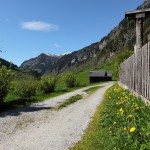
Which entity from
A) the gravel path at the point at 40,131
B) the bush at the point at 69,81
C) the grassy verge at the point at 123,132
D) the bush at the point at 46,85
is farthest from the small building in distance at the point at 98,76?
the grassy verge at the point at 123,132

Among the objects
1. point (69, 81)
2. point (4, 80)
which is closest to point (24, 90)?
point (4, 80)

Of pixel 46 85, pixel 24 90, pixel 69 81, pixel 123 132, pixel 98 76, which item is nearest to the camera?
pixel 123 132

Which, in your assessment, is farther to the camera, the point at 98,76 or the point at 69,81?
the point at 98,76

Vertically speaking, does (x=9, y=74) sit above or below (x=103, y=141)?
above

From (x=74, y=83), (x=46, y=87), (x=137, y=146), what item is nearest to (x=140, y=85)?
(x=137, y=146)

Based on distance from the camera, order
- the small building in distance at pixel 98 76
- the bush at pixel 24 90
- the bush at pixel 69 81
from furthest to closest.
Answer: the small building in distance at pixel 98 76
the bush at pixel 69 81
the bush at pixel 24 90

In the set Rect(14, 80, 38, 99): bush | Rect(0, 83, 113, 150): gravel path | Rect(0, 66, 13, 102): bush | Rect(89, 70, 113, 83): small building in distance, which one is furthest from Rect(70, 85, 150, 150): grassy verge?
Rect(89, 70, 113, 83): small building in distance

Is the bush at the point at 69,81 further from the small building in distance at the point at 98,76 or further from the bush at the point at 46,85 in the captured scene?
the small building in distance at the point at 98,76

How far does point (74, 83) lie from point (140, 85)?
49.2 metres

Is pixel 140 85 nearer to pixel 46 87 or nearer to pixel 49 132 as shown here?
pixel 49 132

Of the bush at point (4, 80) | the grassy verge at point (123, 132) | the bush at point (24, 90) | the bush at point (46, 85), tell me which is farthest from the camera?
the bush at point (46, 85)

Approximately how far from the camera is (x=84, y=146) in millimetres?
9836

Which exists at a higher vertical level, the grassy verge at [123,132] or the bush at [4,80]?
the bush at [4,80]

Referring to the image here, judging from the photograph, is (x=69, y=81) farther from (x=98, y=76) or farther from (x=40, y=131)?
(x=40, y=131)
